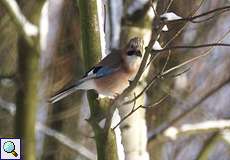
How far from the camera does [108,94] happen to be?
2.77 metres

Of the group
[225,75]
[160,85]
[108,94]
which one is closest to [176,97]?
[160,85]

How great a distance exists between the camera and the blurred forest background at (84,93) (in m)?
4.23

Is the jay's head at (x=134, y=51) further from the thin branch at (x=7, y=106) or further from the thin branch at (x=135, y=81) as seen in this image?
the thin branch at (x=7, y=106)

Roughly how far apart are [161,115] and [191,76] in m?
0.58

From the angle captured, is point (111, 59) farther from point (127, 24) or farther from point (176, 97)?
point (176, 97)

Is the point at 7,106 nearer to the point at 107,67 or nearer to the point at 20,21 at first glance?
the point at 20,21

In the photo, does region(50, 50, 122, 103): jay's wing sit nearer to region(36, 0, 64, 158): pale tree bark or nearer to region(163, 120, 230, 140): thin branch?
region(163, 120, 230, 140): thin branch

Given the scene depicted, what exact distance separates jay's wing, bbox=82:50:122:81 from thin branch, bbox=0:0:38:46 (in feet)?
5.49

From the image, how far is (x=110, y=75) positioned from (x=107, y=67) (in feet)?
0.18

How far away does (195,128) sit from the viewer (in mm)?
4473

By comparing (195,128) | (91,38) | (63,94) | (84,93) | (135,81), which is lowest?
(135,81)

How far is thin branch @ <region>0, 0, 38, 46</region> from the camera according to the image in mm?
4239

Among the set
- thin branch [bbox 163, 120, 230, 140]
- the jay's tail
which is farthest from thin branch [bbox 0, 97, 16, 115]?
the jay's tail

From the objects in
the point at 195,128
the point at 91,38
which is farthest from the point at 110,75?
the point at 195,128
